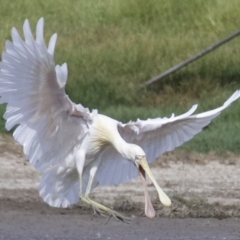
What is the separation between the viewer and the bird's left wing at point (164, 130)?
707 cm

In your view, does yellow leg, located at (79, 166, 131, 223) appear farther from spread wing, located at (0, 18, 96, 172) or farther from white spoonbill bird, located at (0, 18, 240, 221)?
spread wing, located at (0, 18, 96, 172)

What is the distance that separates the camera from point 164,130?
7254mm

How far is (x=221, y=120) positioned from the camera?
440 inches

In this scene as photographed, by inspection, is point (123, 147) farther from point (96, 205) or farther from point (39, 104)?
point (39, 104)

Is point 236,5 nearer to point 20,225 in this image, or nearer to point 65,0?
point 65,0

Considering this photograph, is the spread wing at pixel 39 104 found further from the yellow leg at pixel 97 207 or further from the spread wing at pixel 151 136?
the spread wing at pixel 151 136

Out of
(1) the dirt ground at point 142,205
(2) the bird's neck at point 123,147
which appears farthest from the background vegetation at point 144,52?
(2) the bird's neck at point 123,147

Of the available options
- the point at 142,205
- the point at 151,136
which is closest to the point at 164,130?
the point at 151,136

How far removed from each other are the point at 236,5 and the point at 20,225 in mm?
6916

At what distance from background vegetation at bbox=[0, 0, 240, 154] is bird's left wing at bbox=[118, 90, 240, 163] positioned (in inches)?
123

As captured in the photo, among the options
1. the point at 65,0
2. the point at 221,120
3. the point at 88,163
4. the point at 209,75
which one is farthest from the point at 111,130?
the point at 65,0

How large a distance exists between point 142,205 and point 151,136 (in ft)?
6.83

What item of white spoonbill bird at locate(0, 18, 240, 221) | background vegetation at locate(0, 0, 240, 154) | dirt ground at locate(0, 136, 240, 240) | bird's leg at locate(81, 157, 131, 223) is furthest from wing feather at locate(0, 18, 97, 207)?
background vegetation at locate(0, 0, 240, 154)

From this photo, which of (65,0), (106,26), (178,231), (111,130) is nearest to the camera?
(111,130)
